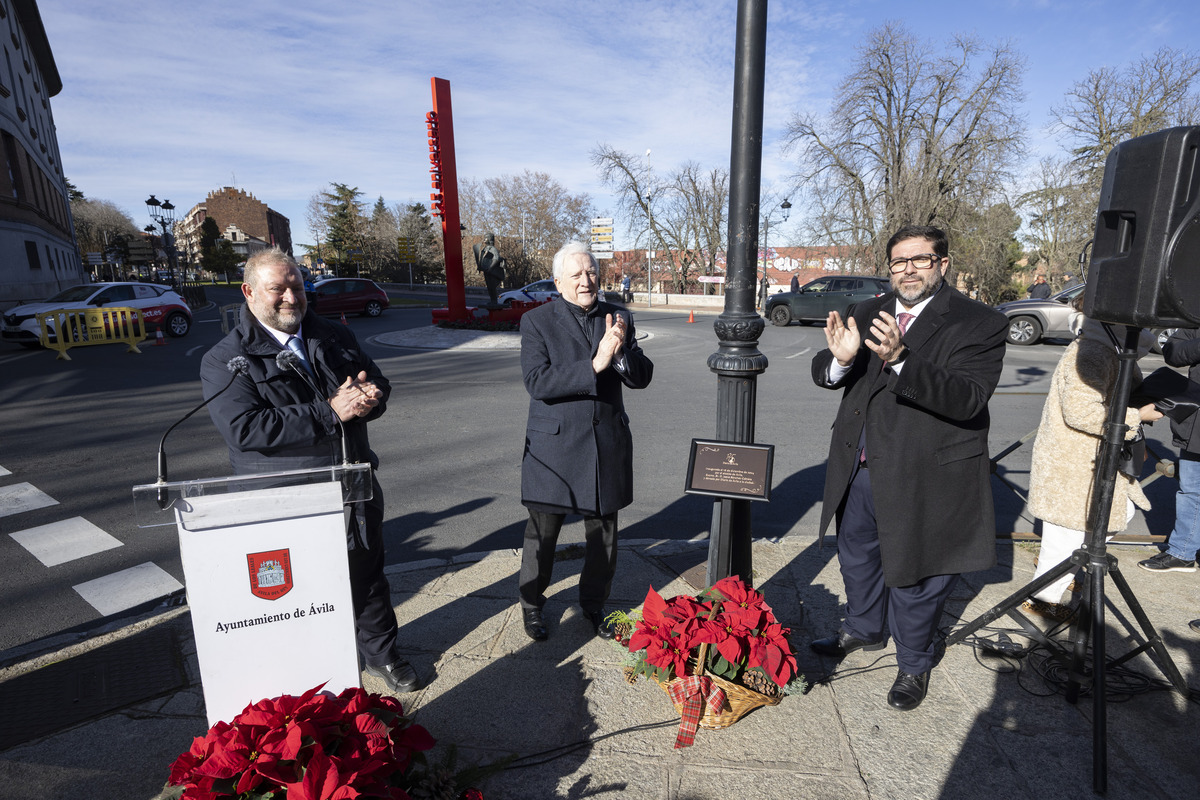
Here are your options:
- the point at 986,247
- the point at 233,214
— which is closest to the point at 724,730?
the point at 986,247

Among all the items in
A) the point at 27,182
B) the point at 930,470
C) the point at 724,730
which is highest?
the point at 27,182

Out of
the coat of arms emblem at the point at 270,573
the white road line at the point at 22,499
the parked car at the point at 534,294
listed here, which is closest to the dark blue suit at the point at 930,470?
the coat of arms emblem at the point at 270,573

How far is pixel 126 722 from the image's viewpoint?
2.62 m

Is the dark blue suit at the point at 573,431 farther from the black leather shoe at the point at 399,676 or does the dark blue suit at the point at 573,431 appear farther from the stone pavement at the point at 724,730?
the black leather shoe at the point at 399,676

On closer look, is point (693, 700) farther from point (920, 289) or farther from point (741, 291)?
point (920, 289)

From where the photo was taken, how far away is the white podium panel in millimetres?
1927

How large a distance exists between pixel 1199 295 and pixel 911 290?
34.3 inches

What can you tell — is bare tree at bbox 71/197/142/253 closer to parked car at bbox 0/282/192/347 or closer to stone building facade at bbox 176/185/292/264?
stone building facade at bbox 176/185/292/264

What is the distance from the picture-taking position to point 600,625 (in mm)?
3270

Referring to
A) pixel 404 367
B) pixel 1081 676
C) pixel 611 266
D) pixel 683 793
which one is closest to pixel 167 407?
pixel 404 367

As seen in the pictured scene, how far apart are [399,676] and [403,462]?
3.86m

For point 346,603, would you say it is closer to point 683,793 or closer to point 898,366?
point 683,793

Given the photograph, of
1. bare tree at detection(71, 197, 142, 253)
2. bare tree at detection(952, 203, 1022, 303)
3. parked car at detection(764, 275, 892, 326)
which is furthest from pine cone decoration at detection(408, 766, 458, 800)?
bare tree at detection(71, 197, 142, 253)

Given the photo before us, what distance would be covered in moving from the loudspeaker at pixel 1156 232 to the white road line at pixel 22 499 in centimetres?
698
